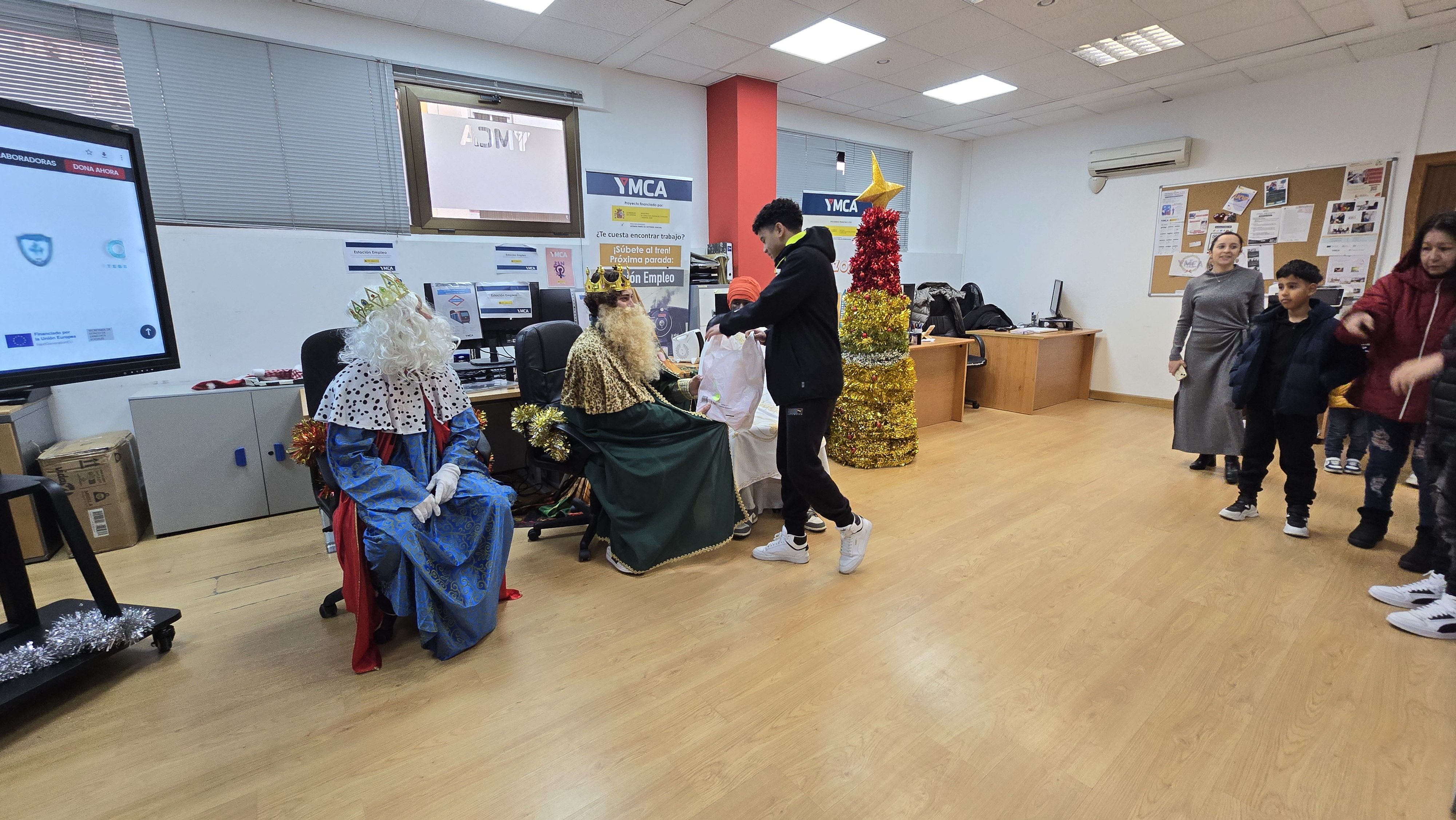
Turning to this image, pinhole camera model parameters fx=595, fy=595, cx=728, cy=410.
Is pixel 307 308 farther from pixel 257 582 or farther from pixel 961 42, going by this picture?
pixel 961 42

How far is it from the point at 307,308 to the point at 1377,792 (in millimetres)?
5178

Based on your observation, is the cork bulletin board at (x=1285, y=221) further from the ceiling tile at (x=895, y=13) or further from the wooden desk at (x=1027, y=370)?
the ceiling tile at (x=895, y=13)

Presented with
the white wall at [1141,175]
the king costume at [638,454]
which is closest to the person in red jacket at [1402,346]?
the king costume at [638,454]

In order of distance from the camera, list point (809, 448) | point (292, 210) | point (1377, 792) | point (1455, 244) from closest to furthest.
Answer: point (1377, 792) → point (1455, 244) → point (809, 448) → point (292, 210)

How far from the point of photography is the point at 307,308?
381 centimetres

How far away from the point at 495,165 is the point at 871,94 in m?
3.55

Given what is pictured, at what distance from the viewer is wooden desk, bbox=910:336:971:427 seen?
5.28 m

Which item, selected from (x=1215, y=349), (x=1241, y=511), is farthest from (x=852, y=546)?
(x=1215, y=349)

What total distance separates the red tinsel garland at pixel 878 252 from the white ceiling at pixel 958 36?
1301mm

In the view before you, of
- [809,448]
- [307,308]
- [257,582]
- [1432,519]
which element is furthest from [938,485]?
[307,308]

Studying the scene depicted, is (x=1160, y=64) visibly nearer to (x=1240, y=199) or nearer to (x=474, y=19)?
(x=1240, y=199)

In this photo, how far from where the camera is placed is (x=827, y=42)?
14.6 feet

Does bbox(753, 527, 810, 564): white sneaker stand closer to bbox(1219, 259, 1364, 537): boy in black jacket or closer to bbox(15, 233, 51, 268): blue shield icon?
bbox(1219, 259, 1364, 537): boy in black jacket

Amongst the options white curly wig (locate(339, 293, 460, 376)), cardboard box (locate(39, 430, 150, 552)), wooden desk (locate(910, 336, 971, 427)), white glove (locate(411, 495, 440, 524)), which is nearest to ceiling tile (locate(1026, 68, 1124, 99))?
wooden desk (locate(910, 336, 971, 427))
